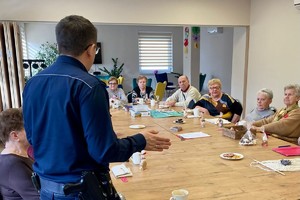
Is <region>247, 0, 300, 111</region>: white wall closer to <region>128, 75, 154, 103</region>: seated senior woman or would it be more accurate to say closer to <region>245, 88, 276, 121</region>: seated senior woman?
<region>245, 88, 276, 121</region>: seated senior woman

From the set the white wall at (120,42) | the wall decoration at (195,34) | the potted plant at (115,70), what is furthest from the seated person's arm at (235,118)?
the white wall at (120,42)

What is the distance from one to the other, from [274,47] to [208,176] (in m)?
3.69

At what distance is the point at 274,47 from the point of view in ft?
15.2

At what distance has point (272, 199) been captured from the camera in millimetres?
1362

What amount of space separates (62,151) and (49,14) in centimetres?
389

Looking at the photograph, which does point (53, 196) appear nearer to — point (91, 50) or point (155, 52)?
point (91, 50)

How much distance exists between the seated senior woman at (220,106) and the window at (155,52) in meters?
5.98

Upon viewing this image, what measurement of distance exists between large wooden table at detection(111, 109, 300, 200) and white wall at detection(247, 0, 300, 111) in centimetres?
241

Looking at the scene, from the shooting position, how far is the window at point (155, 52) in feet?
30.8

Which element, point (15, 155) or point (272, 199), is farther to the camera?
point (15, 155)

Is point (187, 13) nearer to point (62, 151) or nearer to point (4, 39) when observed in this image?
point (4, 39)

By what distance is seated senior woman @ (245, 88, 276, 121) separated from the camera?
3203mm

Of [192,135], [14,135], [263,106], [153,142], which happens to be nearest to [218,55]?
[263,106]

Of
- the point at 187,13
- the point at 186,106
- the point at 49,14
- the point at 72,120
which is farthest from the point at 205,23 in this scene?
the point at 72,120
